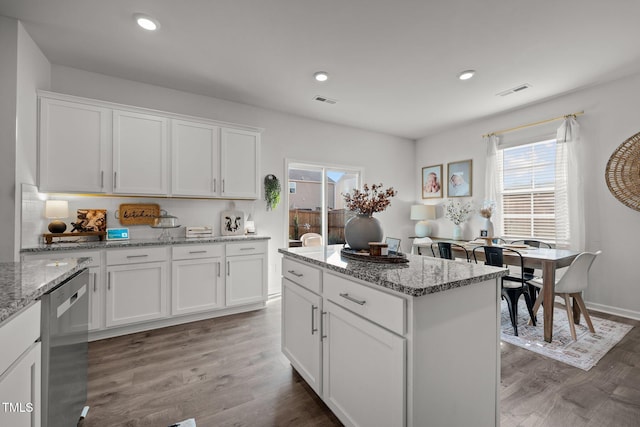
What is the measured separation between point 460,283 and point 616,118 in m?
3.96

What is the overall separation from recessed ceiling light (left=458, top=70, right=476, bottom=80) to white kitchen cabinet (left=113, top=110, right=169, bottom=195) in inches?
134

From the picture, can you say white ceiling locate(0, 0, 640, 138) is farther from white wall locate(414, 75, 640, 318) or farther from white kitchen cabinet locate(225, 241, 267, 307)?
white kitchen cabinet locate(225, 241, 267, 307)

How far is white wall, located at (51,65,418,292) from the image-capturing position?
3.28 m

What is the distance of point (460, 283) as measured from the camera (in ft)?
4.13

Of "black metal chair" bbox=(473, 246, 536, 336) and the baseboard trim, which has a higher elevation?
"black metal chair" bbox=(473, 246, 536, 336)

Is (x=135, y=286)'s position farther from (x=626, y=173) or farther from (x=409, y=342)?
(x=626, y=173)

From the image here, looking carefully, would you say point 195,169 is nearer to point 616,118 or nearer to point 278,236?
point 278,236

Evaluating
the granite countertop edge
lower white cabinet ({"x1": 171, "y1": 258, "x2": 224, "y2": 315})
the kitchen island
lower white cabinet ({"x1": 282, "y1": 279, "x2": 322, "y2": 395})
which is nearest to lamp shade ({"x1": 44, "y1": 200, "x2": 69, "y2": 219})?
the granite countertop edge

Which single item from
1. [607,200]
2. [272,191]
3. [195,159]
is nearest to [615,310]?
[607,200]

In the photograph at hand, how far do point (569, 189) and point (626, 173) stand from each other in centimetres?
54

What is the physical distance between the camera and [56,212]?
2736 millimetres

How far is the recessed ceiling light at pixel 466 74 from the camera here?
125 inches

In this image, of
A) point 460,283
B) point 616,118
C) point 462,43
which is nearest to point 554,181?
point 616,118

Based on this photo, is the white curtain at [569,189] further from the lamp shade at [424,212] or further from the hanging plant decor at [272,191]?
the hanging plant decor at [272,191]
